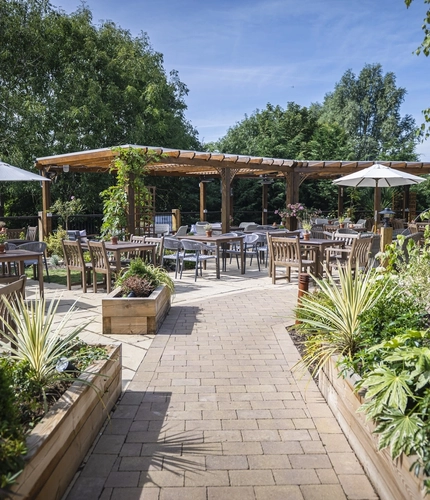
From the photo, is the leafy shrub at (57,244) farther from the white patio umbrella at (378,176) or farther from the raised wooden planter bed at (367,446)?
the raised wooden planter bed at (367,446)

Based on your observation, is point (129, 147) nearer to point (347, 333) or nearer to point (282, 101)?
point (347, 333)

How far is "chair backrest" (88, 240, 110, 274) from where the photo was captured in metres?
6.54

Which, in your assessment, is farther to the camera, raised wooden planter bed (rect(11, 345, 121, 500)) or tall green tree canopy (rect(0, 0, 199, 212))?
tall green tree canopy (rect(0, 0, 199, 212))

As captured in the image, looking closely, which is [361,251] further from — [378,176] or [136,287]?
[136,287]

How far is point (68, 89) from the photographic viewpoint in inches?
660

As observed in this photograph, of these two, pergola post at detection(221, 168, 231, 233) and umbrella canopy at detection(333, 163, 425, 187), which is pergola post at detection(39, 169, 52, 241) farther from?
umbrella canopy at detection(333, 163, 425, 187)

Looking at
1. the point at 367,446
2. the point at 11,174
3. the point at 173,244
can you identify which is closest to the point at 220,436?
the point at 367,446

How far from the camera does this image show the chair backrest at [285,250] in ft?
24.2

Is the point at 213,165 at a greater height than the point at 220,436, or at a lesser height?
greater

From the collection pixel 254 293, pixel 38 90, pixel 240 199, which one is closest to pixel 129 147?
pixel 254 293

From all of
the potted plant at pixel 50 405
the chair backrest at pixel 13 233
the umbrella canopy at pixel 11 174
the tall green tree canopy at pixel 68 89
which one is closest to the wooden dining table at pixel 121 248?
the umbrella canopy at pixel 11 174

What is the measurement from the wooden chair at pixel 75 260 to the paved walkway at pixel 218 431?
230 cm

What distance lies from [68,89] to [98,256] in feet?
39.7

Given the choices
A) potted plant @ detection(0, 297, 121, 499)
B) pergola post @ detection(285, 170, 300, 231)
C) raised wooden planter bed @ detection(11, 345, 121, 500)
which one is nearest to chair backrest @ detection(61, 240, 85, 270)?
potted plant @ detection(0, 297, 121, 499)
